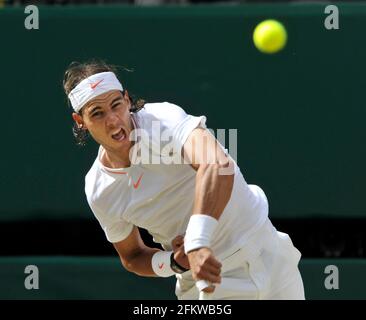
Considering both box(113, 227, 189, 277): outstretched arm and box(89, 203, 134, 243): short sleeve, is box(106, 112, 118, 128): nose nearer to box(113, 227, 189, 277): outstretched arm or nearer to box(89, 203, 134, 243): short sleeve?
box(89, 203, 134, 243): short sleeve

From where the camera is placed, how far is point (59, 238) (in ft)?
18.6

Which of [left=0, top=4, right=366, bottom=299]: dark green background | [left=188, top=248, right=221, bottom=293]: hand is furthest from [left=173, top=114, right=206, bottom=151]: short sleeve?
[left=0, top=4, right=366, bottom=299]: dark green background

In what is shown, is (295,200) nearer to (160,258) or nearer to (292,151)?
(292,151)

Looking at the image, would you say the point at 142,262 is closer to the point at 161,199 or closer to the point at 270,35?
the point at 161,199

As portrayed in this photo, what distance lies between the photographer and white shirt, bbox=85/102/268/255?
3916mm

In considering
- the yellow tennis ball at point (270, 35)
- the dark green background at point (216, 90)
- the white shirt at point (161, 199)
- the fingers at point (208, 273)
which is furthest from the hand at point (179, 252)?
the yellow tennis ball at point (270, 35)

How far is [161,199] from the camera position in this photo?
397 cm

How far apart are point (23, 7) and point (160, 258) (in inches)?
81.4

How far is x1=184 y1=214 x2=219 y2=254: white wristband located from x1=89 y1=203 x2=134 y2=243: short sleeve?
2.57 feet

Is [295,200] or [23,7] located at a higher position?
[23,7]

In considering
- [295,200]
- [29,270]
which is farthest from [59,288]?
[295,200]

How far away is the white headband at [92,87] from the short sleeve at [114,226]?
1.38ft

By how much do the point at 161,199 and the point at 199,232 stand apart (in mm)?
671
